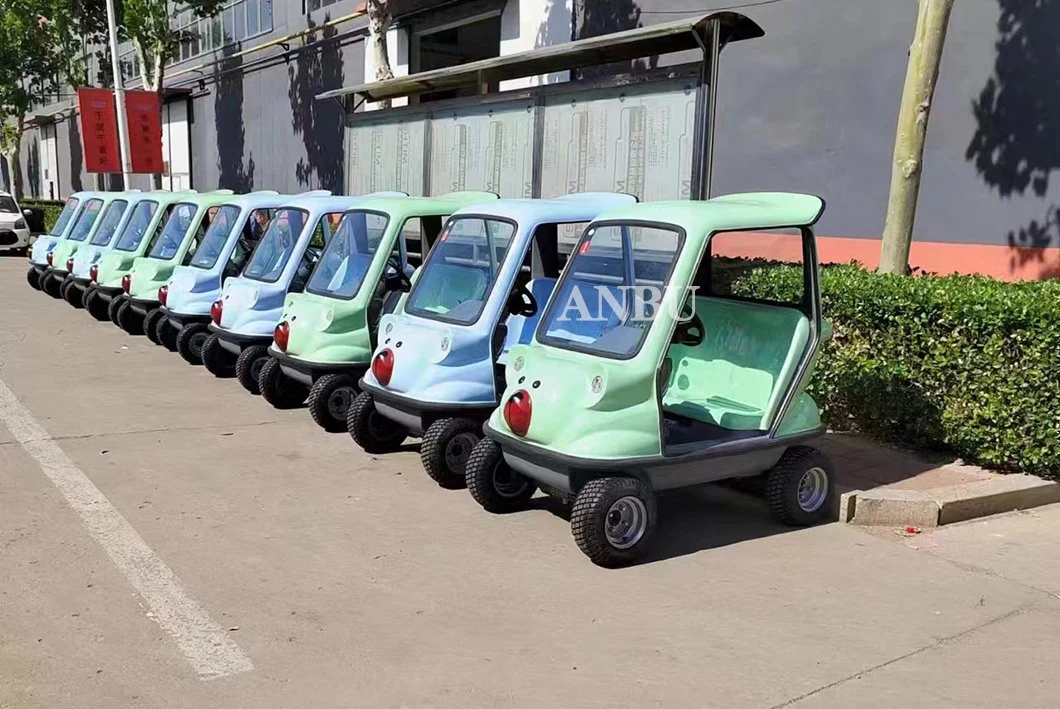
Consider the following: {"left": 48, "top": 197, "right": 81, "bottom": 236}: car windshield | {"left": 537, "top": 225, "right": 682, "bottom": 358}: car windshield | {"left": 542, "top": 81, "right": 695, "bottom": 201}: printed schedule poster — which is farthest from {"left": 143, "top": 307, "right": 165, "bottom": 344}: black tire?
{"left": 537, "top": 225, "right": 682, "bottom": 358}: car windshield

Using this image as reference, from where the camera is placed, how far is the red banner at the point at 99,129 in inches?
848

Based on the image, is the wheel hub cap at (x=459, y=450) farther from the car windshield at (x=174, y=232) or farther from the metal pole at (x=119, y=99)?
the metal pole at (x=119, y=99)

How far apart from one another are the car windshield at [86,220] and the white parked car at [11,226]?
920 centimetres

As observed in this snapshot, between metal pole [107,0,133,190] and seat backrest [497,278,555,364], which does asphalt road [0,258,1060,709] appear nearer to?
seat backrest [497,278,555,364]

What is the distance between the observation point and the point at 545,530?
16.3 feet

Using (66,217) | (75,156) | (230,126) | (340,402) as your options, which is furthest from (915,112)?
(75,156)

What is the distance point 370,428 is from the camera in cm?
618

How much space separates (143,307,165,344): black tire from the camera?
971 centimetres

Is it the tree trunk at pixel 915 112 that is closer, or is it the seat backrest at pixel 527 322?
the seat backrest at pixel 527 322

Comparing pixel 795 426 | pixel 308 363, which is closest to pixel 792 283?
pixel 795 426

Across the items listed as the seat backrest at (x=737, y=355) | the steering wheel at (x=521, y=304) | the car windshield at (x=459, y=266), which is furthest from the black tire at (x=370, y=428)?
the seat backrest at (x=737, y=355)

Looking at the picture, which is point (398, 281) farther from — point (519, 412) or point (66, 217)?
point (66, 217)

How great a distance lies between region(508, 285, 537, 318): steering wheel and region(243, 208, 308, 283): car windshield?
2821 millimetres

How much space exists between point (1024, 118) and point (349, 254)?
20.5ft
